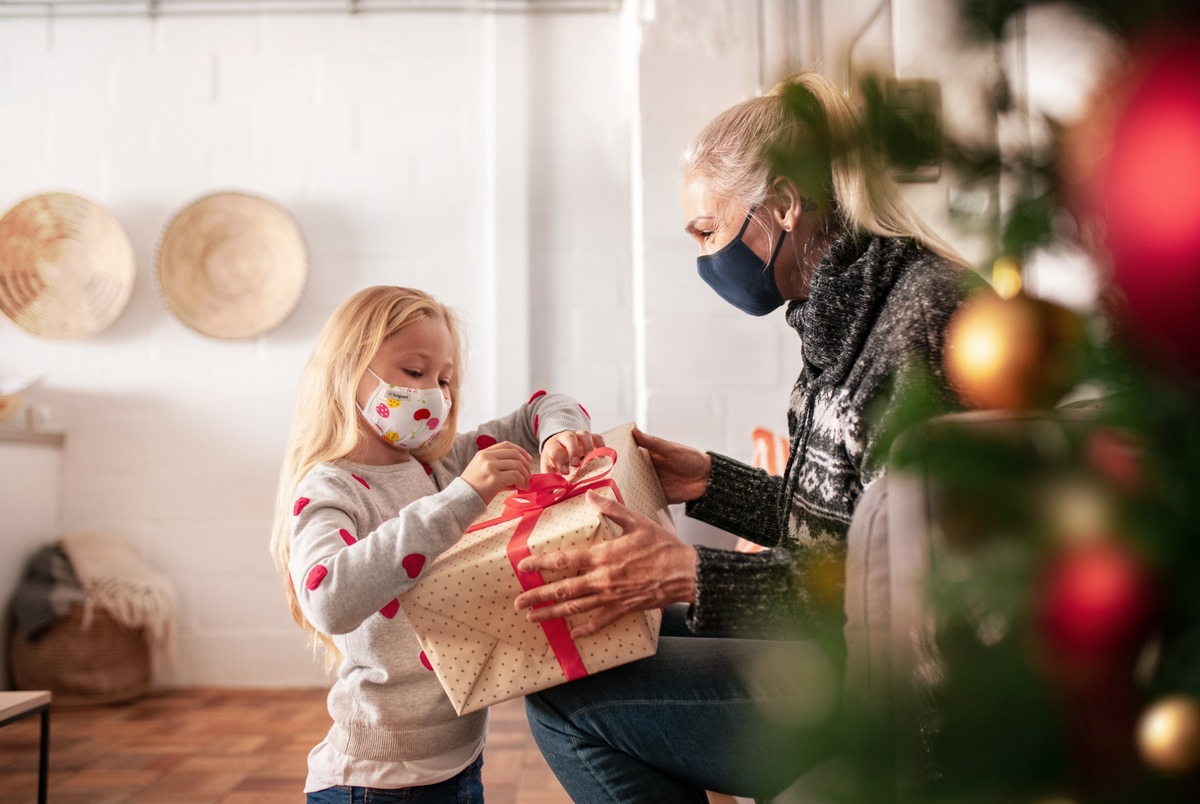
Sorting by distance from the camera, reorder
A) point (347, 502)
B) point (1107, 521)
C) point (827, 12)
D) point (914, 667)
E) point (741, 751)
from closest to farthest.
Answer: point (1107, 521) < point (914, 667) < point (741, 751) < point (347, 502) < point (827, 12)

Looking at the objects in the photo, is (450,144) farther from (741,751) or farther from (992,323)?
(992,323)

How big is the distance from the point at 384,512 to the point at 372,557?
12.6 inches

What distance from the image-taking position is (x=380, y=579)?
1.08m

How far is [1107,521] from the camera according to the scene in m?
0.26

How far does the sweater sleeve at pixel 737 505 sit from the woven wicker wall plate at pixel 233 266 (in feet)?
6.95

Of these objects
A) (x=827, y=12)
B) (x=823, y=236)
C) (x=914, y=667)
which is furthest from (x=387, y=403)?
(x=827, y=12)

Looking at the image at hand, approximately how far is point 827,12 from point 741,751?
2265 millimetres

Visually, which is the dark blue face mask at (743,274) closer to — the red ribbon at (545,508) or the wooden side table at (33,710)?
the red ribbon at (545,508)

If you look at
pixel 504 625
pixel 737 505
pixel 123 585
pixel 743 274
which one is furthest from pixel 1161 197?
pixel 123 585

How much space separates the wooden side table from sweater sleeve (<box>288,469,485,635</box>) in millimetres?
815

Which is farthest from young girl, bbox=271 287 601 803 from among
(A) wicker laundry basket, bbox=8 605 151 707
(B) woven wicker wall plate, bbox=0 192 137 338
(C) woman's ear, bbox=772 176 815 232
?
(B) woven wicker wall plate, bbox=0 192 137 338

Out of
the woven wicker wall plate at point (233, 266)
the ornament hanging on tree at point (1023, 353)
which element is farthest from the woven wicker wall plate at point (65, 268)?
the ornament hanging on tree at point (1023, 353)

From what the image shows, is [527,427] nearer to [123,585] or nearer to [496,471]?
[496,471]

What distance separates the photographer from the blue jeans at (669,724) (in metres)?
1.04
